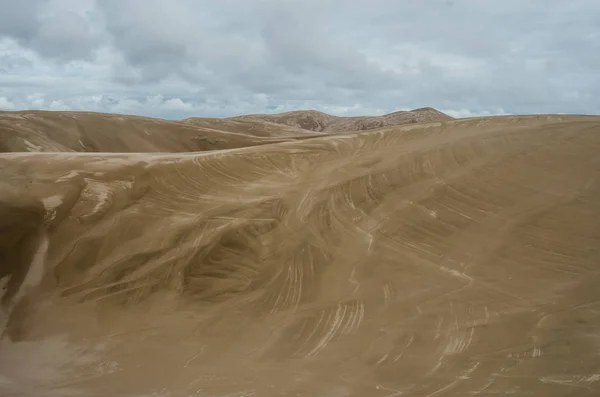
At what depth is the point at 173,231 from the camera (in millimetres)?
7289

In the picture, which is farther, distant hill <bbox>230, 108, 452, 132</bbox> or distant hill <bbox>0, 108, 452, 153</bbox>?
distant hill <bbox>230, 108, 452, 132</bbox>

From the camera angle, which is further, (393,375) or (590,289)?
(590,289)

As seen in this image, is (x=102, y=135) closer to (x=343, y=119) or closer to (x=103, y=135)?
(x=103, y=135)

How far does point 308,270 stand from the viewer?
21.9 feet

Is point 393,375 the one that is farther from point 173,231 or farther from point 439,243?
point 173,231

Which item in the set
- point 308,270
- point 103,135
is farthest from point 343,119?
point 308,270

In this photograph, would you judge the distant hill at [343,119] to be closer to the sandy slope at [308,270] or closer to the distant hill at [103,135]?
the distant hill at [103,135]

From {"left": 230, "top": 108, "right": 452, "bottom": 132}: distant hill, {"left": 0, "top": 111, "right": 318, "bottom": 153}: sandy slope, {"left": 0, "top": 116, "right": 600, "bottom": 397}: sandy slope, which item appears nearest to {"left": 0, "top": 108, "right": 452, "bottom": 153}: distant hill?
{"left": 0, "top": 111, "right": 318, "bottom": 153}: sandy slope

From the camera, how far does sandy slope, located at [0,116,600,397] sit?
4.88m

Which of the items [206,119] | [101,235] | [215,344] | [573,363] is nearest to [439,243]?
[573,363]

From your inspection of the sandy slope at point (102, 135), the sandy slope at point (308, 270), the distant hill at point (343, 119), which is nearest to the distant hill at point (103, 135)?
the sandy slope at point (102, 135)

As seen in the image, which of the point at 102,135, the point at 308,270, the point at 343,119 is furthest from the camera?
the point at 343,119

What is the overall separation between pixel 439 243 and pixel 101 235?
4804 millimetres

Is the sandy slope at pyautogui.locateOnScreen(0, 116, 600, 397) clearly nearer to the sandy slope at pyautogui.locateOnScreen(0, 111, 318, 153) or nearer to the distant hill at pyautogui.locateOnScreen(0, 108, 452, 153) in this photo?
the sandy slope at pyautogui.locateOnScreen(0, 111, 318, 153)
